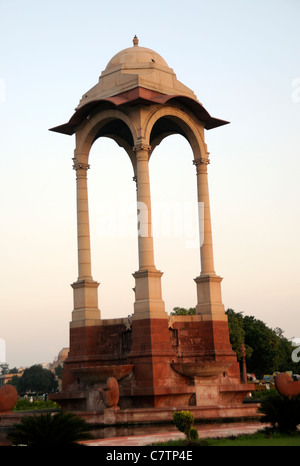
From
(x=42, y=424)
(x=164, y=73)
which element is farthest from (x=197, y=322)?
(x=42, y=424)

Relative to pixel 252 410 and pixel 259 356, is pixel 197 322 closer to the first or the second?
pixel 252 410

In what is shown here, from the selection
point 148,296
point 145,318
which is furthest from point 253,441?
point 148,296

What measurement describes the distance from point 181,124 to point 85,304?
31.3ft

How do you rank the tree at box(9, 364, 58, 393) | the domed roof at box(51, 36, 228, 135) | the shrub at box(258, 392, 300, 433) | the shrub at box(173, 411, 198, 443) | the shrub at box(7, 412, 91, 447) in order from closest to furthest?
the shrub at box(7, 412, 91, 447)
the shrub at box(173, 411, 198, 443)
the shrub at box(258, 392, 300, 433)
the domed roof at box(51, 36, 228, 135)
the tree at box(9, 364, 58, 393)

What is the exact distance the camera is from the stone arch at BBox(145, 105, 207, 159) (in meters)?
29.1

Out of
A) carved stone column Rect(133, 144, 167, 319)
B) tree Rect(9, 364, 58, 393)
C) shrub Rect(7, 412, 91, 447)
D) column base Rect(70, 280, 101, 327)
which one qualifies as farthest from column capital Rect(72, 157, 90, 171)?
tree Rect(9, 364, 58, 393)

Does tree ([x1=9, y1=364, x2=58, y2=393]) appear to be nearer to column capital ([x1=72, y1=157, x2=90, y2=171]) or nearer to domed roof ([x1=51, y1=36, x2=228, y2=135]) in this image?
domed roof ([x1=51, y1=36, x2=228, y2=135])

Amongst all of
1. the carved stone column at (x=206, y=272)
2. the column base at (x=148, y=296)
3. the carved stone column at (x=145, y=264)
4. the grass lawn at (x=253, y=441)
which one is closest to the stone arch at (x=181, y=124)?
the carved stone column at (x=206, y=272)

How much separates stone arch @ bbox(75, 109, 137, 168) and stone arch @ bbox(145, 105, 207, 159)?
3.47ft

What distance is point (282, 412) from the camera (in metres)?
18.3

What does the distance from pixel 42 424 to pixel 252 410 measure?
41.7 feet

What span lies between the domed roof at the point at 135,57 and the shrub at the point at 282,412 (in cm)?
1767
